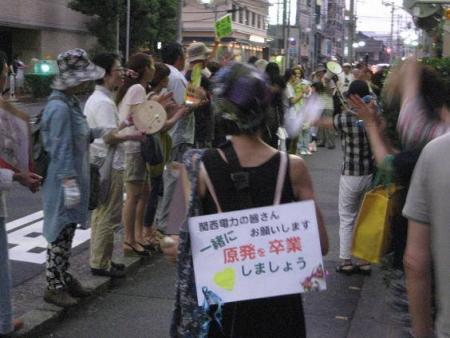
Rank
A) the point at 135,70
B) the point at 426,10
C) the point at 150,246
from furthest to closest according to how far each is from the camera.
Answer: the point at 426,10
the point at 150,246
the point at 135,70

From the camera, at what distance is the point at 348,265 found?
574 centimetres

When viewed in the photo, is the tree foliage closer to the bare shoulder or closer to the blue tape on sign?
the bare shoulder

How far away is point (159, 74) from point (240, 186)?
3740 millimetres

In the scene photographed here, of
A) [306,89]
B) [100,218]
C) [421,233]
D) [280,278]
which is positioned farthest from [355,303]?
[306,89]

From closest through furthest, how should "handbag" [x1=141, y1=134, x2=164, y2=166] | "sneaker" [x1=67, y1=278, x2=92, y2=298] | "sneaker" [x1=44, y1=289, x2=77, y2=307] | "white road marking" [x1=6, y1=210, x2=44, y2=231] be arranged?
"sneaker" [x1=44, y1=289, x2=77, y2=307]
"sneaker" [x1=67, y1=278, x2=92, y2=298]
"handbag" [x1=141, y1=134, x2=164, y2=166]
"white road marking" [x1=6, y1=210, x2=44, y2=231]

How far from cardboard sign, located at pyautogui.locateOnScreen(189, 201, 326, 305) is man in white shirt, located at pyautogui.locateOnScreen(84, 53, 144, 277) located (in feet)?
7.97

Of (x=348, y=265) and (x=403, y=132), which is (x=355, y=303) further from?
(x=403, y=132)

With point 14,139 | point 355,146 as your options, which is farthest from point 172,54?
point 14,139

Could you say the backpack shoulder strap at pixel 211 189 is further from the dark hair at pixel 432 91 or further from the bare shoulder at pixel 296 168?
the dark hair at pixel 432 91

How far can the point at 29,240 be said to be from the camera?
6375 mm

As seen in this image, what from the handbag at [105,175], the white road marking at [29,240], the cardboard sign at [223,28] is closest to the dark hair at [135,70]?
the handbag at [105,175]

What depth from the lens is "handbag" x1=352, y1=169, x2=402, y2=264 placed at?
3.12 meters

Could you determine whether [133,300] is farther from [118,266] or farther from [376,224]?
[376,224]

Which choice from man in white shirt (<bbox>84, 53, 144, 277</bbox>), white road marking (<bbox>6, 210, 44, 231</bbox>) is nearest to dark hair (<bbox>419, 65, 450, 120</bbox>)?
man in white shirt (<bbox>84, 53, 144, 277</bbox>)
